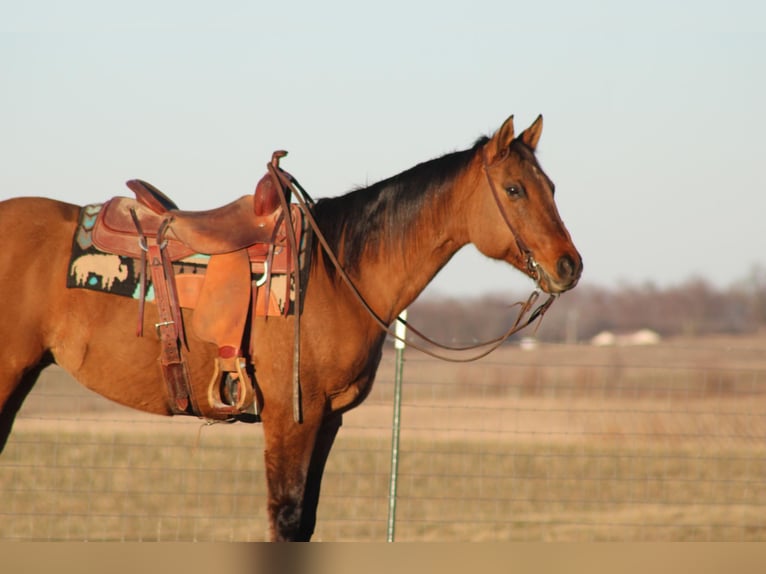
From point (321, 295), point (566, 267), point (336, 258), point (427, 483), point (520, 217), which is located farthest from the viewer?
point (427, 483)

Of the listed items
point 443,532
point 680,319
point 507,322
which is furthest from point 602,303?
point 443,532

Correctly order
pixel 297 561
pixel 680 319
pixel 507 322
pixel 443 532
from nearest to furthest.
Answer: pixel 297 561 → pixel 443 532 → pixel 507 322 → pixel 680 319

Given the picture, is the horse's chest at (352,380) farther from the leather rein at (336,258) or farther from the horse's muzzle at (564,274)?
the horse's muzzle at (564,274)

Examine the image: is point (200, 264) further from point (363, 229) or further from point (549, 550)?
point (549, 550)

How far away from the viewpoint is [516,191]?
4250 millimetres

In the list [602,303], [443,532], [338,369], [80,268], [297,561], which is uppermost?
[602,303]

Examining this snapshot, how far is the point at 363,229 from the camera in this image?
14.8ft

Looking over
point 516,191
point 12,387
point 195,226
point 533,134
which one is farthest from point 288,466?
point 533,134

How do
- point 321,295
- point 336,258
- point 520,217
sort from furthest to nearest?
point 336,258 → point 321,295 → point 520,217

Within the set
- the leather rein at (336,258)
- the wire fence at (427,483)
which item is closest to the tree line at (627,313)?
the wire fence at (427,483)

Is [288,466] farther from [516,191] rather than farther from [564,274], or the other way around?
[516,191]

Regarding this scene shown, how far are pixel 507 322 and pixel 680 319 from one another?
48.3 feet

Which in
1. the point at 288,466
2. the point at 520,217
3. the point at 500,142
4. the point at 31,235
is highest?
the point at 500,142

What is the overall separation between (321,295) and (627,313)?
5956cm
